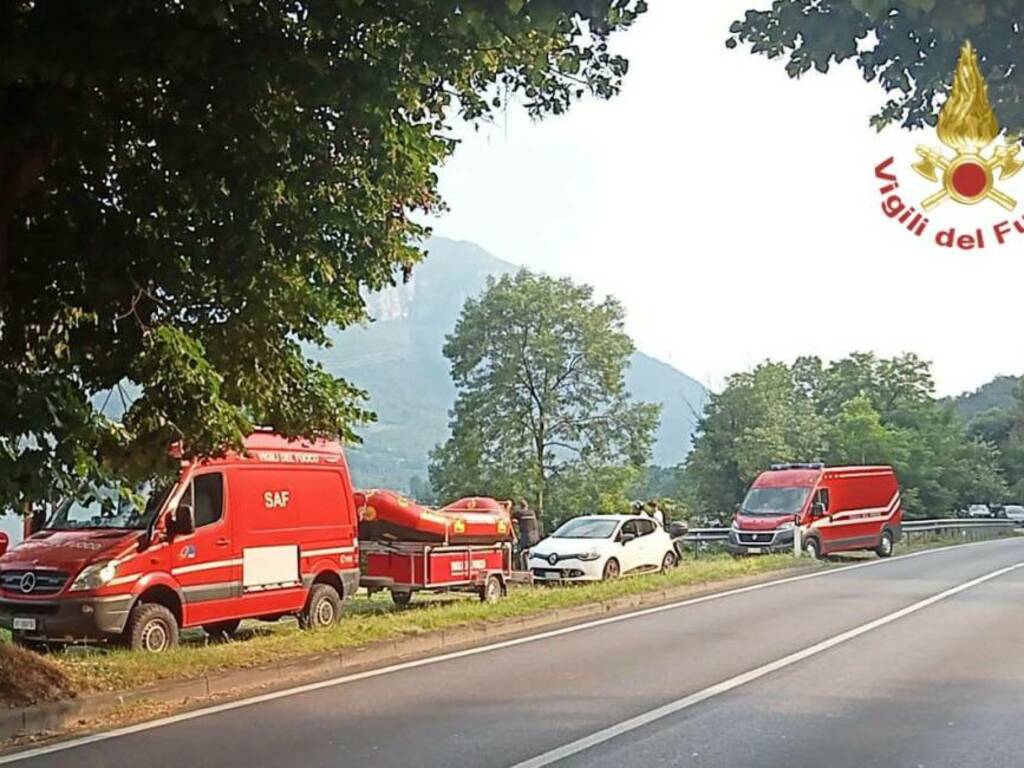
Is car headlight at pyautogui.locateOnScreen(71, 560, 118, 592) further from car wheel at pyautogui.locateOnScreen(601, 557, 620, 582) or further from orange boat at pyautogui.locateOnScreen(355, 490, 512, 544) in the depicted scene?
car wheel at pyautogui.locateOnScreen(601, 557, 620, 582)

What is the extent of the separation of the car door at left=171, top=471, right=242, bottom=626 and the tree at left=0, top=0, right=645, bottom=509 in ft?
6.66

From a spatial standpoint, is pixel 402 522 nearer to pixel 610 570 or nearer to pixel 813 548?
pixel 610 570

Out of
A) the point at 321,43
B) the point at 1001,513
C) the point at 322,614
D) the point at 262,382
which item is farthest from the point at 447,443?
the point at 321,43

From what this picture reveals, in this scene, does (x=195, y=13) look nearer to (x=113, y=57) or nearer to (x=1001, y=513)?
(x=113, y=57)

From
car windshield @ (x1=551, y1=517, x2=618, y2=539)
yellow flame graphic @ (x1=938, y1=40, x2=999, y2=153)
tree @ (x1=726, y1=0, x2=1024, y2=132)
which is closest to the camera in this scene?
tree @ (x1=726, y1=0, x2=1024, y2=132)

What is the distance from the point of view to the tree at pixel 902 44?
646cm

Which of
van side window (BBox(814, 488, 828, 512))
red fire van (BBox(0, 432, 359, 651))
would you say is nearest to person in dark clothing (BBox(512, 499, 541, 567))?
van side window (BBox(814, 488, 828, 512))

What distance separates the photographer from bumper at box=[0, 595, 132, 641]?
1261 centimetres

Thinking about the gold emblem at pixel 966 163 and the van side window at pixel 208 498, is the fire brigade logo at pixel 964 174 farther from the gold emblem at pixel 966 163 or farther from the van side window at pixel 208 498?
the van side window at pixel 208 498

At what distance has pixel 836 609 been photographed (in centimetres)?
1845

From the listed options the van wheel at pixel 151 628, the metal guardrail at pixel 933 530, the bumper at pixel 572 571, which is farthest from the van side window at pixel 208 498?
the metal guardrail at pixel 933 530

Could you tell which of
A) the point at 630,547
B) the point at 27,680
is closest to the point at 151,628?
the point at 27,680

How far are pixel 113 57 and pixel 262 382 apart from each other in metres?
4.95

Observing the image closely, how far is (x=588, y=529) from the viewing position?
25.0m
